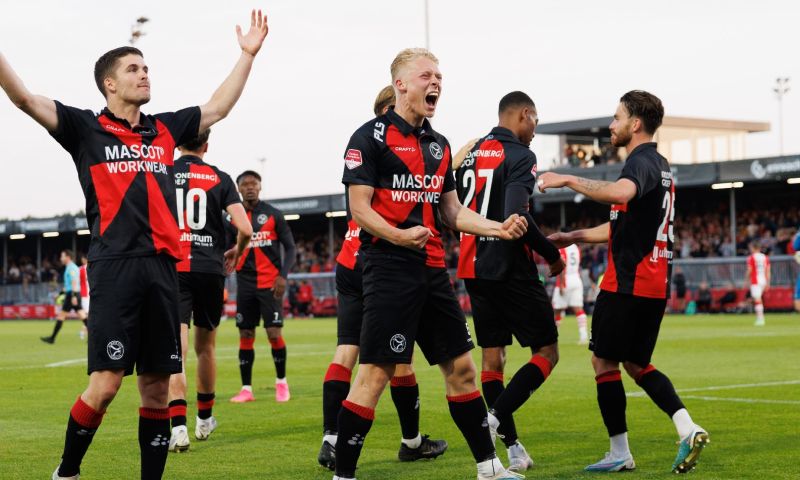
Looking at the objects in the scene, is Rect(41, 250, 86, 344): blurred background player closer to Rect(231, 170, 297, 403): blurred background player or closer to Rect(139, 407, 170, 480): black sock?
Rect(231, 170, 297, 403): blurred background player

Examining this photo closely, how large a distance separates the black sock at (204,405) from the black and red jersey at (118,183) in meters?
3.74

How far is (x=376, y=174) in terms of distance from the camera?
21.2ft

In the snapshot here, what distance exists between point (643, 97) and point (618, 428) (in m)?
2.18

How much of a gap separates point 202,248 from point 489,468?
3916 mm

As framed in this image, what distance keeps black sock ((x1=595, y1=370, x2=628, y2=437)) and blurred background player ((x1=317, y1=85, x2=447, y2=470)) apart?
132cm

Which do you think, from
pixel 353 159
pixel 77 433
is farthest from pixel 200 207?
pixel 77 433

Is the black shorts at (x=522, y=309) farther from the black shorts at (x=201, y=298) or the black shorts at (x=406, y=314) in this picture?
the black shorts at (x=201, y=298)

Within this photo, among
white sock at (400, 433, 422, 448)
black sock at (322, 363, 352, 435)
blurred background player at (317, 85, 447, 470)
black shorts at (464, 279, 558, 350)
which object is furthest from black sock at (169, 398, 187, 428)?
black shorts at (464, 279, 558, 350)

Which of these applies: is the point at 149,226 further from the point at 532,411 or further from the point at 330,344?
the point at 330,344

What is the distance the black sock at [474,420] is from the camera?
261 inches

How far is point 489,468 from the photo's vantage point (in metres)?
6.59

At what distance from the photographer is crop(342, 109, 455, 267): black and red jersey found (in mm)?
6414

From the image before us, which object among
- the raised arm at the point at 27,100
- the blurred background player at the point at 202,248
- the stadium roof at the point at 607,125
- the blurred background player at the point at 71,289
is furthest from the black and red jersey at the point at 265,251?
the stadium roof at the point at 607,125

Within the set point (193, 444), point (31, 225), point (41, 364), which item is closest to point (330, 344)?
point (41, 364)
